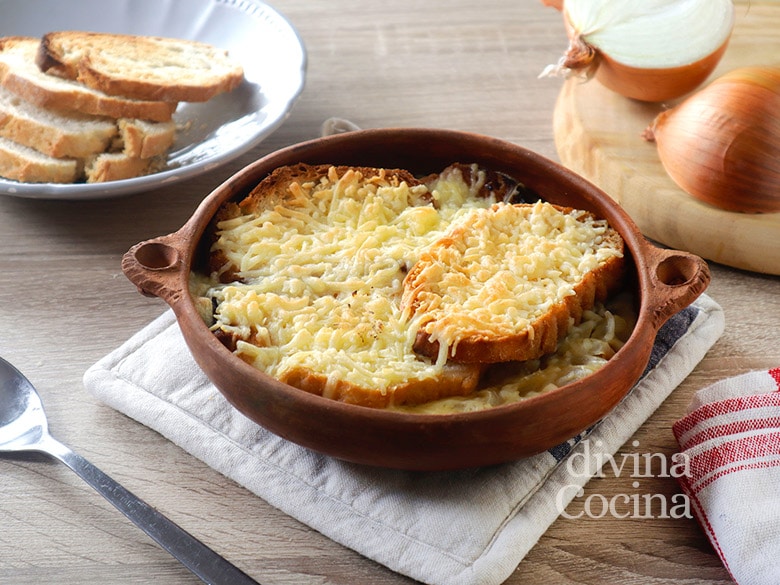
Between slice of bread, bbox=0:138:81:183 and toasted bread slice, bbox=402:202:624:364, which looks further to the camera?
slice of bread, bbox=0:138:81:183

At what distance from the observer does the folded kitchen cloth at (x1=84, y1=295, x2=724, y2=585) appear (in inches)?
48.3

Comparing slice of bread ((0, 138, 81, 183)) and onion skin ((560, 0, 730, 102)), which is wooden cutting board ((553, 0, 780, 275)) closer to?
onion skin ((560, 0, 730, 102))

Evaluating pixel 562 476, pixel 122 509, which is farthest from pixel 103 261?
pixel 562 476

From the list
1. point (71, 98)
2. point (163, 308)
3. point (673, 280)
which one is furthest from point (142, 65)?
point (673, 280)

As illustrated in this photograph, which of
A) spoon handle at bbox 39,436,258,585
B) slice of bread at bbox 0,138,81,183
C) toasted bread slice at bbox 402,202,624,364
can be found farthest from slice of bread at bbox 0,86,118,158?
toasted bread slice at bbox 402,202,624,364

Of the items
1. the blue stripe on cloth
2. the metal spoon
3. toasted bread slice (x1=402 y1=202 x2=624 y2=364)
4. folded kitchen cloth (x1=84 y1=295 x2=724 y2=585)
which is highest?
toasted bread slice (x1=402 y1=202 x2=624 y2=364)

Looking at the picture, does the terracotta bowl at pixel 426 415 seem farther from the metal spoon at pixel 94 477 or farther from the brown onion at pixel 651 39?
the brown onion at pixel 651 39

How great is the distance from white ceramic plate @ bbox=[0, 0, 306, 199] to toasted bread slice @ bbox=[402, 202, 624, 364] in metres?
0.69

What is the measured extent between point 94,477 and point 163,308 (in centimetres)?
48

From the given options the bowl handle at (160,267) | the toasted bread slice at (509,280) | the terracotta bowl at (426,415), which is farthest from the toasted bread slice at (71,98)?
the toasted bread slice at (509,280)

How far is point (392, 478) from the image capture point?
4.31 ft

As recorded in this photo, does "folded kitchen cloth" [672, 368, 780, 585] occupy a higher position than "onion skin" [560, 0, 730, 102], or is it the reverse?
"onion skin" [560, 0, 730, 102]

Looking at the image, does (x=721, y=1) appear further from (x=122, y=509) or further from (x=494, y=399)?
(x=122, y=509)

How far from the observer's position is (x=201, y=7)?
2467 millimetres
